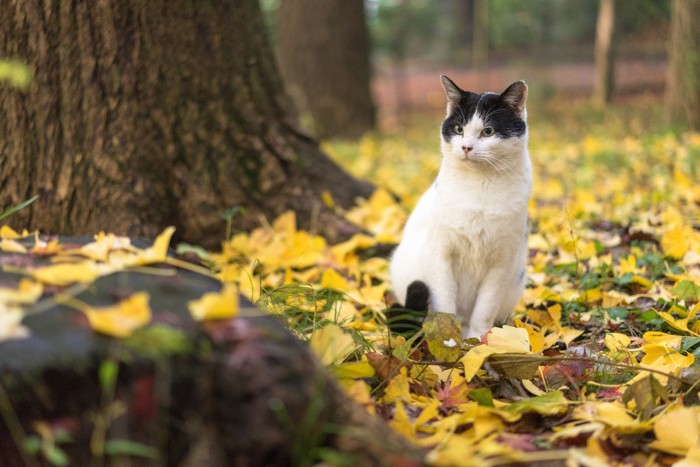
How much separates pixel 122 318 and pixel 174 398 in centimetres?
17

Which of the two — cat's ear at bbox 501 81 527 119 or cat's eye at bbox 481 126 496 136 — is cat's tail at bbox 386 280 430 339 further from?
cat's ear at bbox 501 81 527 119

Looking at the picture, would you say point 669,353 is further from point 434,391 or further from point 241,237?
point 241,237

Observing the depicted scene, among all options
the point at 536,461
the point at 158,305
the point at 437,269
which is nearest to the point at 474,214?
the point at 437,269

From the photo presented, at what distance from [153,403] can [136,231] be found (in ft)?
6.75

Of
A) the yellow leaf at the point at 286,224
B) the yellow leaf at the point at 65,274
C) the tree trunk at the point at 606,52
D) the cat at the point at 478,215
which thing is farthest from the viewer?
the tree trunk at the point at 606,52

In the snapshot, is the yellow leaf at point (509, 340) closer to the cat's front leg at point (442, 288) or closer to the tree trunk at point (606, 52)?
the cat's front leg at point (442, 288)

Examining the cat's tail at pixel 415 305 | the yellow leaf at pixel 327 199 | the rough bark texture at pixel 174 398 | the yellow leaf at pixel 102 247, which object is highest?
the yellow leaf at pixel 102 247

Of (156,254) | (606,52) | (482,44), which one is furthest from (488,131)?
(482,44)

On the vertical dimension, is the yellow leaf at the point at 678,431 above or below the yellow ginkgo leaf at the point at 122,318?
below

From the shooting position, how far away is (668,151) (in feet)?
19.1

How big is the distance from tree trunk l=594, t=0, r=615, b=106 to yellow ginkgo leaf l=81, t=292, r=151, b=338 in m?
10.6

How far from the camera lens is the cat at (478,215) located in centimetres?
266

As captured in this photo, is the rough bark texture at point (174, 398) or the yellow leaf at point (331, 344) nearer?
the rough bark texture at point (174, 398)

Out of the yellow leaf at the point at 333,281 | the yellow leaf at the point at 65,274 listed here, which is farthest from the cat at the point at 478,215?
the yellow leaf at the point at 65,274
